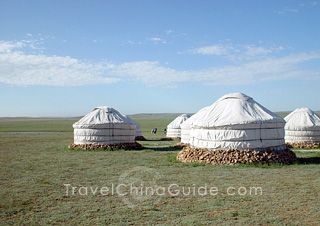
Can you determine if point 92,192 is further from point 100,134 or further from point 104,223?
point 100,134

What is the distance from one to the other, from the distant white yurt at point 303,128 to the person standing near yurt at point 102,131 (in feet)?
25.8

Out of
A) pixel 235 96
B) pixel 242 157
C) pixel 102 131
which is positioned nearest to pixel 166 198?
pixel 242 157

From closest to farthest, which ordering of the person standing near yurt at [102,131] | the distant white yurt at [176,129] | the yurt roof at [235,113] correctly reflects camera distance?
the yurt roof at [235,113], the person standing near yurt at [102,131], the distant white yurt at [176,129]

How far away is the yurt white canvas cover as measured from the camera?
1258 cm

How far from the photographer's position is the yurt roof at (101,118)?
19.3 meters

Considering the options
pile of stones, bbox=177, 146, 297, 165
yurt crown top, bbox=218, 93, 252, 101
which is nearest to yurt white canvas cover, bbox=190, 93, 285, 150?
pile of stones, bbox=177, 146, 297, 165

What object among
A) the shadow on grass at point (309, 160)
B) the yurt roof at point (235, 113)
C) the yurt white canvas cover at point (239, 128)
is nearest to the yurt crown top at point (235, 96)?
the yurt roof at point (235, 113)

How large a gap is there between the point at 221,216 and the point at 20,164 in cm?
920

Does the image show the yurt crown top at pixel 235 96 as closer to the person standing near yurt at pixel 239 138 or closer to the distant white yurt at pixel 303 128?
the person standing near yurt at pixel 239 138

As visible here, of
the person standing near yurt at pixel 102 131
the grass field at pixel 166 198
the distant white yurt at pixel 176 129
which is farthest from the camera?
the distant white yurt at pixel 176 129

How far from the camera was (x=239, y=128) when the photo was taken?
1258cm

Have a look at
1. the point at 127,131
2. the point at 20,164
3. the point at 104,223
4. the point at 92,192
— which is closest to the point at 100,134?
the point at 127,131

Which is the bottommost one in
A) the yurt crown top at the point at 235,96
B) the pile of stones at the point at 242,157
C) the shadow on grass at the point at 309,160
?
the shadow on grass at the point at 309,160

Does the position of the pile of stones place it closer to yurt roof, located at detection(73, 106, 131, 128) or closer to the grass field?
the grass field
